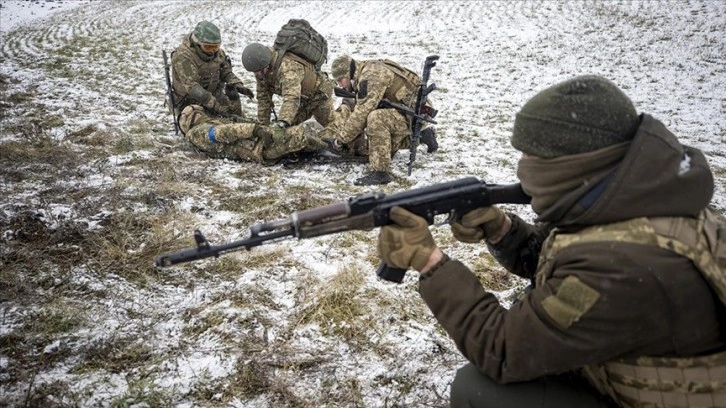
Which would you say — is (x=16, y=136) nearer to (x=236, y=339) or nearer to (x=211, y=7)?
(x=236, y=339)

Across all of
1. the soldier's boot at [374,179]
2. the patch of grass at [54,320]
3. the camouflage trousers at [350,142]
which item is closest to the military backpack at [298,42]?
the camouflage trousers at [350,142]

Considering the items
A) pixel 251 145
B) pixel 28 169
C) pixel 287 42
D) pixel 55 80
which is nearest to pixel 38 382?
pixel 28 169

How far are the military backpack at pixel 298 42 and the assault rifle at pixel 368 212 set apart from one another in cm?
472

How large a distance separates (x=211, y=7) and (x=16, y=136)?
58.7 feet

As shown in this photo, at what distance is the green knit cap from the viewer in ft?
5.28

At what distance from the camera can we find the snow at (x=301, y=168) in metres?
2.70

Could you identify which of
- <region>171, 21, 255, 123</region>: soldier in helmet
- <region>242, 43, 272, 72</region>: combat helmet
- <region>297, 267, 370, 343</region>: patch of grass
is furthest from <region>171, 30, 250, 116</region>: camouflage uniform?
<region>297, 267, 370, 343</region>: patch of grass

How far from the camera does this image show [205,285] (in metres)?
3.43

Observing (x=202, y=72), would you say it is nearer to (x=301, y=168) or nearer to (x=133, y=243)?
(x=301, y=168)

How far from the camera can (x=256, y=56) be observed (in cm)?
611

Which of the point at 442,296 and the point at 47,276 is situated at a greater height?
the point at 442,296

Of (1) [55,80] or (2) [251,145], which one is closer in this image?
(2) [251,145]

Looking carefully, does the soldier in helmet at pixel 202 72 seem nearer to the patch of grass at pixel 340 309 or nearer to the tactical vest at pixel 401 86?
the tactical vest at pixel 401 86

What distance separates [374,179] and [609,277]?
4270 millimetres
